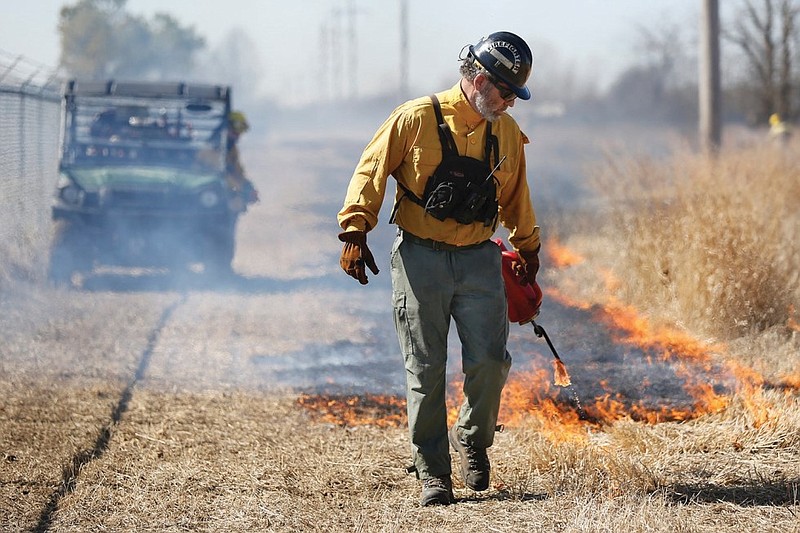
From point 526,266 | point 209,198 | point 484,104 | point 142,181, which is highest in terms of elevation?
point 484,104

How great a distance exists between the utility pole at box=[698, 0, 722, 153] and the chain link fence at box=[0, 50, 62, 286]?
795 cm

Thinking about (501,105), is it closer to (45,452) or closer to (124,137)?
(45,452)

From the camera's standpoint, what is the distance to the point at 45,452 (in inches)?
190

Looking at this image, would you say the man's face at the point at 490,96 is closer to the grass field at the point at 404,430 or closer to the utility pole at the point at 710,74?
the grass field at the point at 404,430

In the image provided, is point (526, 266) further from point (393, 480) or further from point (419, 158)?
point (393, 480)

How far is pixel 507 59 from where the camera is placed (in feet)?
13.7

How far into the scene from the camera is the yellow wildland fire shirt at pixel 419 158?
4188 millimetres

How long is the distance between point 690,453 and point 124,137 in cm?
836

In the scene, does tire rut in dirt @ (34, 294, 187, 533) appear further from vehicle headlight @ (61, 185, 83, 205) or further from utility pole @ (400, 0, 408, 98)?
utility pole @ (400, 0, 408, 98)

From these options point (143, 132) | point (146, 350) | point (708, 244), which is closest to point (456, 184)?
point (708, 244)

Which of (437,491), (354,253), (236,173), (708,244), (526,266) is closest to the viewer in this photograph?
(354,253)

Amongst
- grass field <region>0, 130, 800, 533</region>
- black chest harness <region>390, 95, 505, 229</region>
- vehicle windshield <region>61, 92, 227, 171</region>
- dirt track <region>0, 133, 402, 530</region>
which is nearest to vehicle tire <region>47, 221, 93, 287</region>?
dirt track <region>0, 133, 402, 530</region>

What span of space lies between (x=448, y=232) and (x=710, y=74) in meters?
9.67

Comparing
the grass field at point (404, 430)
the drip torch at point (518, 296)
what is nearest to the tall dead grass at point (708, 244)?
the grass field at point (404, 430)
